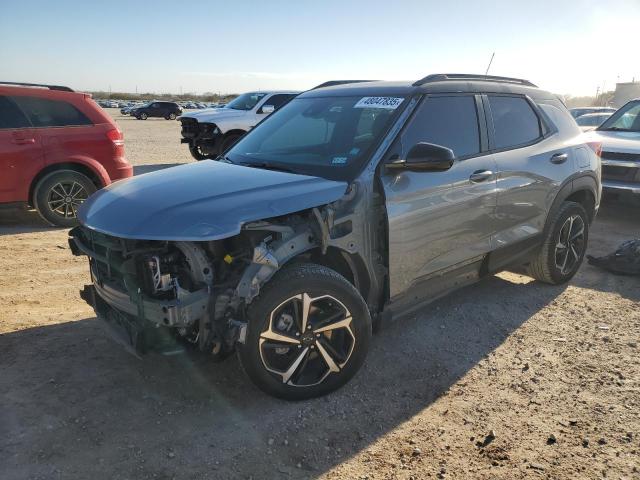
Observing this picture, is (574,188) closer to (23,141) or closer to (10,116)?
(23,141)

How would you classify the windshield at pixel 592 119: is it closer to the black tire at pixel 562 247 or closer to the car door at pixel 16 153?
the black tire at pixel 562 247

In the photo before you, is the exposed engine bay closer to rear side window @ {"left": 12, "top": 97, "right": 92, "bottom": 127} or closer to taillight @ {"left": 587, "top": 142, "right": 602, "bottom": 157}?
taillight @ {"left": 587, "top": 142, "right": 602, "bottom": 157}

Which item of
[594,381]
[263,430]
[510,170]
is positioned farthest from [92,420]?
[510,170]

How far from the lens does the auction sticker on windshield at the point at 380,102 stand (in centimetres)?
370

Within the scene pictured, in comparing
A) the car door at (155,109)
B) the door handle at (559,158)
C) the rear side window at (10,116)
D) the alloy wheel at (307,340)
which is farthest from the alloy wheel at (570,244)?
the car door at (155,109)

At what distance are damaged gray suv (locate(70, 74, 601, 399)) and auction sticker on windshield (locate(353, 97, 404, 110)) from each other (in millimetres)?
17

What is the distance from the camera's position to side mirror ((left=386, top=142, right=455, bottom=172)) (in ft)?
10.9

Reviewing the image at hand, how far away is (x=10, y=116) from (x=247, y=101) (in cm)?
775

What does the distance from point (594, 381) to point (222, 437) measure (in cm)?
247

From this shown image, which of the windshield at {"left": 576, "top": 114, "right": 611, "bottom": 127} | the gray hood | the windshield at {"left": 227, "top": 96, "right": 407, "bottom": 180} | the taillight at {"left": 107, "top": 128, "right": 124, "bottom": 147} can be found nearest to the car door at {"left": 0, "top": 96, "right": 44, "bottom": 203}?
the taillight at {"left": 107, "top": 128, "right": 124, "bottom": 147}

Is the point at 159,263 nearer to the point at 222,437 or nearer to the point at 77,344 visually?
the point at 222,437

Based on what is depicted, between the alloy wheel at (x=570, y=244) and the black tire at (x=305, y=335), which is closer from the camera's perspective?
the black tire at (x=305, y=335)

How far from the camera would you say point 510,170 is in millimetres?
4266

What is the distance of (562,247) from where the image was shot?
5.09 m
